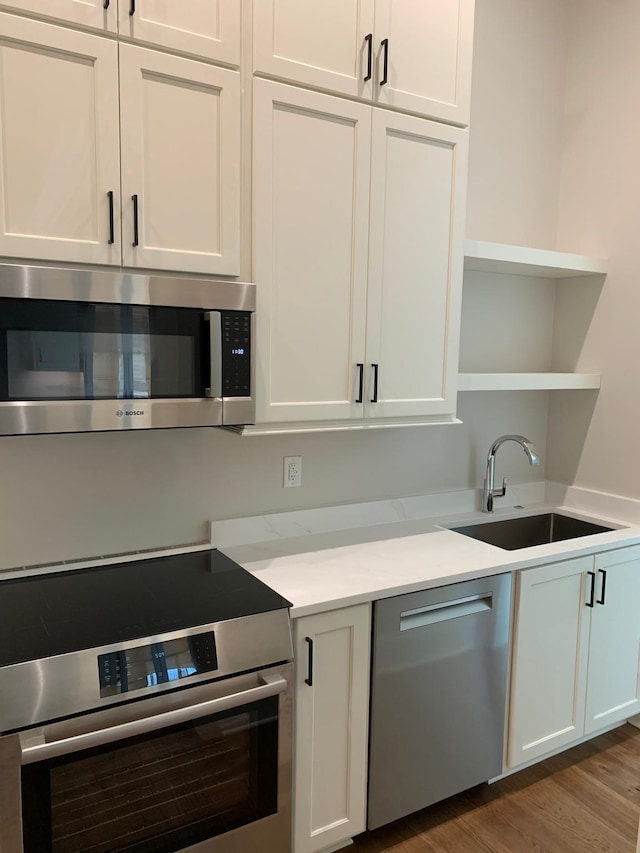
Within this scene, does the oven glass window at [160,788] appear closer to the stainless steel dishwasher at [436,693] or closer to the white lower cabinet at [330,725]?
the white lower cabinet at [330,725]

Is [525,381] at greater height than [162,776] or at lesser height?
greater

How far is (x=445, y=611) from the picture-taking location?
2.08m

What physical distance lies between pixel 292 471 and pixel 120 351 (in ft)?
3.02

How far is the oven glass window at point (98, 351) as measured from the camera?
1.55 m

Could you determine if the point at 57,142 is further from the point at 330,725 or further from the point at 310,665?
the point at 330,725

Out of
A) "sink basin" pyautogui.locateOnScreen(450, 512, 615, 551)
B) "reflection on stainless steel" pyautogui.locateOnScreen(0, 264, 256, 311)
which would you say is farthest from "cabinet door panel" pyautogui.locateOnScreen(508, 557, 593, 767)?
"reflection on stainless steel" pyautogui.locateOnScreen(0, 264, 256, 311)

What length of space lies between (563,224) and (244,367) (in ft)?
6.41

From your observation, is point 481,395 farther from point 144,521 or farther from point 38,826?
point 38,826

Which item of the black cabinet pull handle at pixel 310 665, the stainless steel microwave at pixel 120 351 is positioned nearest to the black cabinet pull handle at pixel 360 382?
the stainless steel microwave at pixel 120 351

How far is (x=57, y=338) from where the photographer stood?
1594mm

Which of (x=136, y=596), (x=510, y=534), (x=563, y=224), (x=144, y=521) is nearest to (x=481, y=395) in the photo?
(x=510, y=534)

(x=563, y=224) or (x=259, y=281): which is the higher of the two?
(x=563, y=224)

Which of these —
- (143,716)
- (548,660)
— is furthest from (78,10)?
(548,660)

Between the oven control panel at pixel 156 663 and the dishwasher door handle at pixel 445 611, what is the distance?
64cm
